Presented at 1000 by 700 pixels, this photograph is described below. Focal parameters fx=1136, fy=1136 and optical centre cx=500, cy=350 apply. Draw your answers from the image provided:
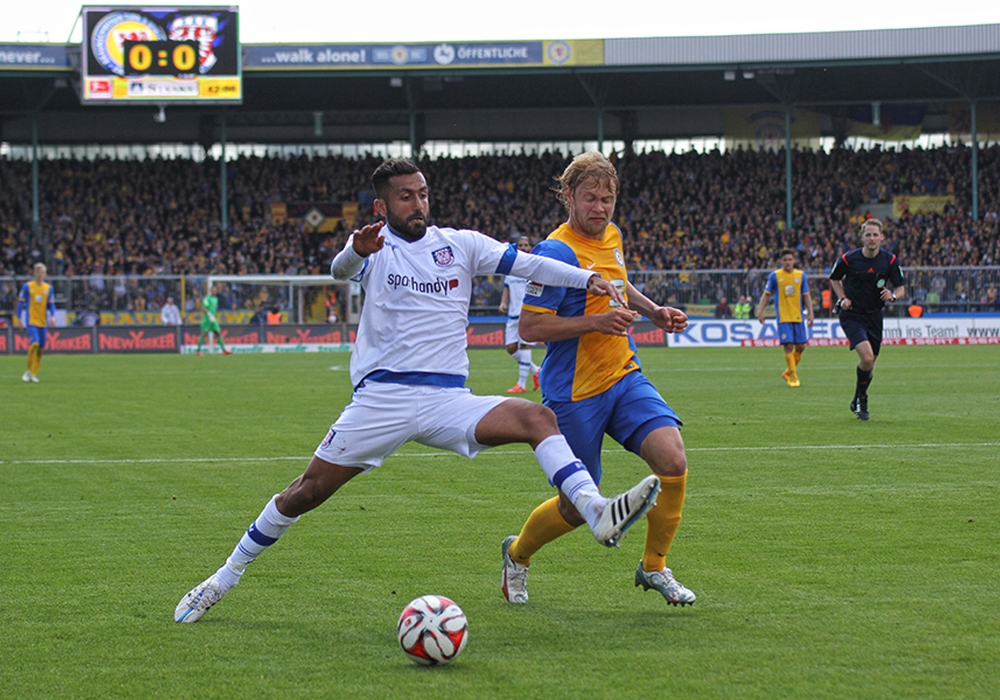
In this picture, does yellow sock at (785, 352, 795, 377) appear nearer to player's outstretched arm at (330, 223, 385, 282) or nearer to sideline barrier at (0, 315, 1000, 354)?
sideline barrier at (0, 315, 1000, 354)

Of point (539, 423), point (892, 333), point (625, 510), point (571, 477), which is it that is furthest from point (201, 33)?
point (625, 510)

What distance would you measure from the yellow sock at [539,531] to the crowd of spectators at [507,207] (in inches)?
1434

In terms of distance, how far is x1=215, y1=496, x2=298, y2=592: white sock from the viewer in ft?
17.0

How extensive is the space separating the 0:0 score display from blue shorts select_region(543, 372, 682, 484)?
127ft

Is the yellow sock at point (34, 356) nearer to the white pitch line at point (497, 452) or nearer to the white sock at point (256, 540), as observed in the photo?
the white pitch line at point (497, 452)

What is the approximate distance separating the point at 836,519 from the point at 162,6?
38.6 metres

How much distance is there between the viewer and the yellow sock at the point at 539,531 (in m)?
5.45

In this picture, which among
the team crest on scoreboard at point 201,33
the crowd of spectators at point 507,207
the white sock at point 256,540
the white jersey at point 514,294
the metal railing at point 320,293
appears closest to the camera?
the white sock at point 256,540

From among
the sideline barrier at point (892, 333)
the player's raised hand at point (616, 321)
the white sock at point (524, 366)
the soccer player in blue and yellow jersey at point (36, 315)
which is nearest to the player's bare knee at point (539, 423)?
the player's raised hand at point (616, 321)

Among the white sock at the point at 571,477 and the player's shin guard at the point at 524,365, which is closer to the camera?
the white sock at the point at 571,477

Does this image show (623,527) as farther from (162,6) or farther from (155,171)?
(155,171)

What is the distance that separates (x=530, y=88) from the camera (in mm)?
47719

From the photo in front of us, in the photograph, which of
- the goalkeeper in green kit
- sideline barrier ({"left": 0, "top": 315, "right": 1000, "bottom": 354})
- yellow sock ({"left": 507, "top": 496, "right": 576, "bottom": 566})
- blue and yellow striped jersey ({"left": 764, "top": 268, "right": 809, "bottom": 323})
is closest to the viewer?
yellow sock ({"left": 507, "top": 496, "right": 576, "bottom": 566})

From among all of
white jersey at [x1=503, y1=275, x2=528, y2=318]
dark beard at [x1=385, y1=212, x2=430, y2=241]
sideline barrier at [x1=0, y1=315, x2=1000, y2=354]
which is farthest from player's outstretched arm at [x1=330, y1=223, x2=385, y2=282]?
sideline barrier at [x1=0, y1=315, x2=1000, y2=354]
